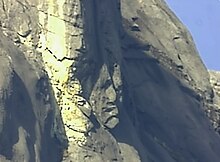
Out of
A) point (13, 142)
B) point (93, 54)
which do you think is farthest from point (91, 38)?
point (13, 142)

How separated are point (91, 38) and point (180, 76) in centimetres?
1063

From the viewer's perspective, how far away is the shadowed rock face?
28562mm

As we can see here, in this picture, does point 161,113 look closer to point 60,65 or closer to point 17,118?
point 60,65

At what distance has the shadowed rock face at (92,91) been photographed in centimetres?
2856

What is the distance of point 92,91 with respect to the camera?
106 feet

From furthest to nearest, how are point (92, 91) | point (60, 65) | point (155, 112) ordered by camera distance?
1. point (155, 112)
2. point (92, 91)
3. point (60, 65)

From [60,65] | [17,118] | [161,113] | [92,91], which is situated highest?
[60,65]

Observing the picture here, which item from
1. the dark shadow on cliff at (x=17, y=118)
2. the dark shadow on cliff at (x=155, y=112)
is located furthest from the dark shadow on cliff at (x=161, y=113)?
the dark shadow on cliff at (x=17, y=118)

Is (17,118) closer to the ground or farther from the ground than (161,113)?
farther from the ground

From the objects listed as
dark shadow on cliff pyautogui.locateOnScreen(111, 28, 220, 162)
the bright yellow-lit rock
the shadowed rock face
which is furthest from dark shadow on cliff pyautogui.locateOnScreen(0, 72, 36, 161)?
dark shadow on cliff pyautogui.locateOnScreen(111, 28, 220, 162)

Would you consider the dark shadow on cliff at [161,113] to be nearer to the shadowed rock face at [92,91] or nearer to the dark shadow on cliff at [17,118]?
the shadowed rock face at [92,91]

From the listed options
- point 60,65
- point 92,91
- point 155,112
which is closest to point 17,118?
point 60,65

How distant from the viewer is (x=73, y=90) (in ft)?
103

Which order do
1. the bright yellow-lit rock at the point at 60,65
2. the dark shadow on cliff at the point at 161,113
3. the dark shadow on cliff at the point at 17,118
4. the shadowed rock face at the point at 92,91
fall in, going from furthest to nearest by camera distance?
the dark shadow on cliff at the point at 161,113 < the bright yellow-lit rock at the point at 60,65 < the shadowed rock face at the point at 92,91 < the dark shadow on cliff at the point at 17,118
